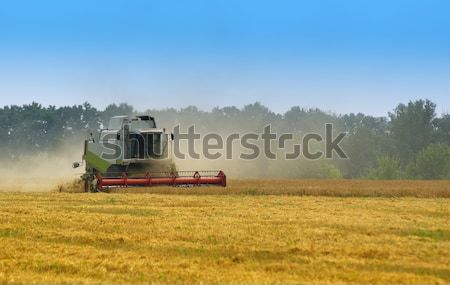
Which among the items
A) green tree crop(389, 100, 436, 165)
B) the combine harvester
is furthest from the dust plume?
green tree crop(389, 100, 436, 165)

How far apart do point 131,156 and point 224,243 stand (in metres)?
17.3

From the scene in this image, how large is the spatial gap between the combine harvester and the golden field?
290 inches

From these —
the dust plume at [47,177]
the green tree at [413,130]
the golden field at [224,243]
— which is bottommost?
the golden field at [224,243]

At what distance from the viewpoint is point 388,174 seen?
64625 millimetres

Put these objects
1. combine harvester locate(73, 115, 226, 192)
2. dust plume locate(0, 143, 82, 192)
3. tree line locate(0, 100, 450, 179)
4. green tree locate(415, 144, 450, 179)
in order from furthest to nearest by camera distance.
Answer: tree line locate(0, 100, 450, 179), green tree locate(415, 144, 450, 179), dust plume locate(0, 143, 82, 192), combine harvester locate(73, 115, 226, 192)

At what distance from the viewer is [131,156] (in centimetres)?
2897

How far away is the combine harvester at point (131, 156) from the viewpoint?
28.4 m

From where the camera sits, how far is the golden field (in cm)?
946

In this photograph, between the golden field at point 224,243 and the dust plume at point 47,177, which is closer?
the golden field at point 224,243

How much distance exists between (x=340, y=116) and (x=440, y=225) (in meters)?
113

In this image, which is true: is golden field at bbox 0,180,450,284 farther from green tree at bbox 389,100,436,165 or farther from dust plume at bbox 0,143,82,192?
green tree at bbox 389,100,436,165

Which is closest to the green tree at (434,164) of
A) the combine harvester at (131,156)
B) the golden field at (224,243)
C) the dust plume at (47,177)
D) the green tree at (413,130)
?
the green tree at (413,130)

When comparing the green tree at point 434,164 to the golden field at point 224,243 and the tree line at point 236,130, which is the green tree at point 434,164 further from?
the golden field at point 224,243

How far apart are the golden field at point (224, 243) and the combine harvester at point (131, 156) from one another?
290 inches
